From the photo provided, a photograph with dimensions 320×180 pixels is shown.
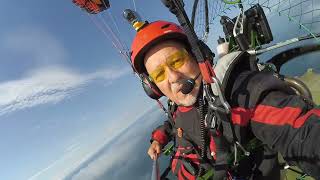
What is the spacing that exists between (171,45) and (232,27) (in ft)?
3.67

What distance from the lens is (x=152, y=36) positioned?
112 inches

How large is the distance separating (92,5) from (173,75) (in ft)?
26.0

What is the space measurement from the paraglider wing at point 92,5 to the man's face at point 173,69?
7396 millimetres

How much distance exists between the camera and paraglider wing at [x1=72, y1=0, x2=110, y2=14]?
964cm

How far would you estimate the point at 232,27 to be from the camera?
12.0 ft

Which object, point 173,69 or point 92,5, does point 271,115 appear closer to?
point 173,69

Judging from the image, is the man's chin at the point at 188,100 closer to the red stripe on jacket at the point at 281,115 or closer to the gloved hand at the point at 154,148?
the red stripe on jacket at the point at 281,115

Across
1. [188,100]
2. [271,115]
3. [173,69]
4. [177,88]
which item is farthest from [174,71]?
[271,115]

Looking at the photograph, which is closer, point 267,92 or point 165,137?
point 267,92

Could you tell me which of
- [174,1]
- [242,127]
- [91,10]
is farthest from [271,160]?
[91,10]

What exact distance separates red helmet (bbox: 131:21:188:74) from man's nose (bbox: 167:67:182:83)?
1.01ft

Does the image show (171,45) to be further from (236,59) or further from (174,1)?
(174,1)

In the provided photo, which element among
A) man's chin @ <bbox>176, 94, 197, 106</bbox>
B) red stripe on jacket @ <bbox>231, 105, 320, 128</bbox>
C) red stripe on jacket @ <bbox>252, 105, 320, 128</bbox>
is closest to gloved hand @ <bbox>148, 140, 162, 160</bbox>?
man's chin @ <bbox>176, 94, 197, 106</bbox>

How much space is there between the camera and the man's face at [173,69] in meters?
2.77
